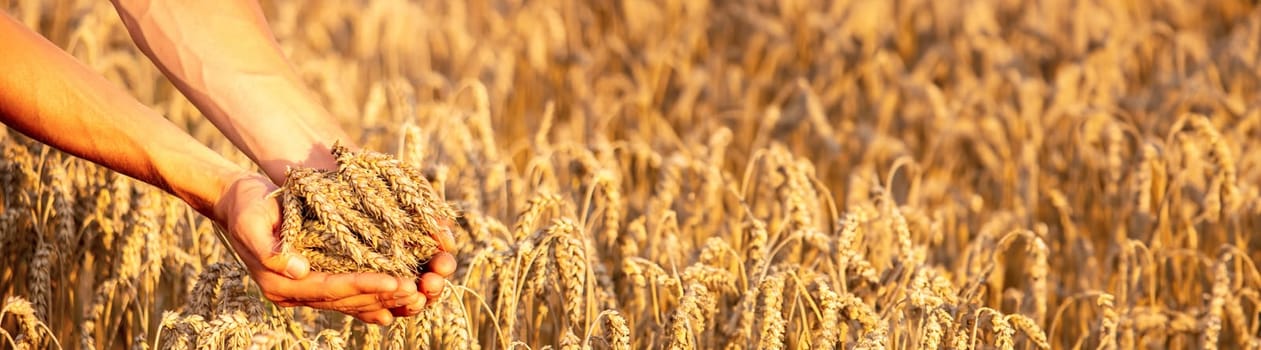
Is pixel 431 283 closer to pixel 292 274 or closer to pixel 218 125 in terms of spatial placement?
pixel 292 274

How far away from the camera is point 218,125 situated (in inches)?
89.0

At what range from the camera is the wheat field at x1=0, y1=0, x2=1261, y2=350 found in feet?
8.38

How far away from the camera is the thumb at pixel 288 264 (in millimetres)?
1937

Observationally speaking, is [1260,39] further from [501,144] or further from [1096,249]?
[501,144]

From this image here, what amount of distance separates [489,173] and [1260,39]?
382 cm

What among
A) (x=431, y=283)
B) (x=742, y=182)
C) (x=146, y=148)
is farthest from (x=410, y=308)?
(x=742, y=182)

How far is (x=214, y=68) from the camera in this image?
7.30 ft

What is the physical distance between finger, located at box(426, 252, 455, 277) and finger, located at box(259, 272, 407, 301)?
0.08 m

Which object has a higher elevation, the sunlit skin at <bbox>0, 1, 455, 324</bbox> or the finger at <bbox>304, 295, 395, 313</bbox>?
the sunlit skin at <bbox>0, 1, 455, 324</bbox>

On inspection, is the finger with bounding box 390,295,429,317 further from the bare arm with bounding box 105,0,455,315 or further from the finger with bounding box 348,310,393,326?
the bare arm with bounding box 105,0,455,315

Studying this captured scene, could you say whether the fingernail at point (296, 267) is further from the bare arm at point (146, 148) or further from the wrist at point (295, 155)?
the wrist at point (295, 155)

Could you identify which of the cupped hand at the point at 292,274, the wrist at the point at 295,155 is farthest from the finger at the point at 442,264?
the wrist at the point at 295,155

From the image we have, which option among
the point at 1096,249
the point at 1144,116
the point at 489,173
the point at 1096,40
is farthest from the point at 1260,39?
the point at 489,173

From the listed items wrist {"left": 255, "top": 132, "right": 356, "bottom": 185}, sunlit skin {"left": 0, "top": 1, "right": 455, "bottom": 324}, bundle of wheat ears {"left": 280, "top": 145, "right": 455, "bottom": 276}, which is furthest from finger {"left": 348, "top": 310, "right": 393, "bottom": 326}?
wrist {"left": 255, "top": 132, "right": 356, "bottom": 185}
